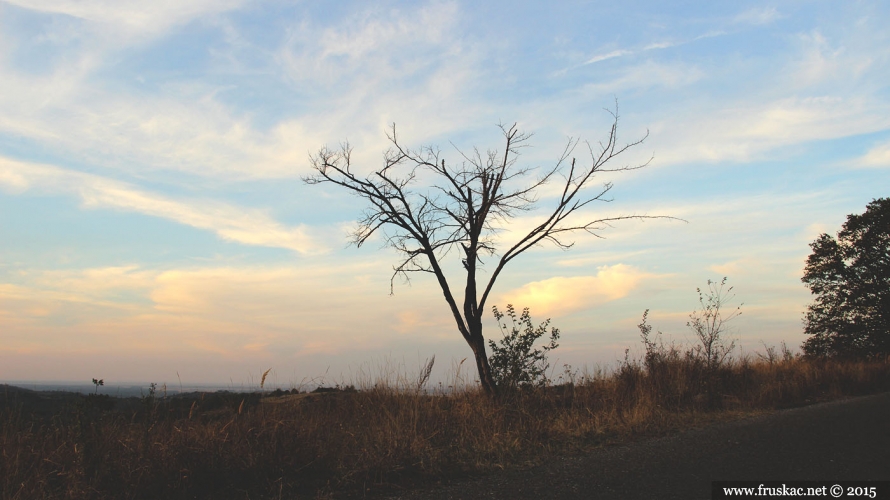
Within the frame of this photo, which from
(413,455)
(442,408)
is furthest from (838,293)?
(413,455)

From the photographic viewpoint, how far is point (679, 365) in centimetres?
1204

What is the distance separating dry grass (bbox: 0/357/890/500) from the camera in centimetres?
531

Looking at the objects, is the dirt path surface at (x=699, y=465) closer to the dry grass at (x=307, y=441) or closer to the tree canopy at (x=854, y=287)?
the dry grass at (x=307, y=441)

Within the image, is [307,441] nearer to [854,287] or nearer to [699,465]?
[699,465]

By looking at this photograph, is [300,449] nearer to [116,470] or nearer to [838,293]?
[116,470]

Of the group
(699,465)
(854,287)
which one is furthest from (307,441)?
(854,287)

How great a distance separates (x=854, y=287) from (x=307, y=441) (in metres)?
22.0

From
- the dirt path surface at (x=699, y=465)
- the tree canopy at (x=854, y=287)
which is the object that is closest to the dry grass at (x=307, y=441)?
the dirt path surface at (x=699, y=465)

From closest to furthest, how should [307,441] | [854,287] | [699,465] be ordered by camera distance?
[699,465] → [307,441] → [854,287]

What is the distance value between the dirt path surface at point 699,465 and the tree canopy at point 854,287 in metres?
15.2

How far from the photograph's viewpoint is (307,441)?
6.24 m

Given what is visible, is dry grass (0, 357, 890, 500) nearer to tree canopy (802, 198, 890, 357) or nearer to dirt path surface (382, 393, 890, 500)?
dirt path surface (382, 393, 890, 500)

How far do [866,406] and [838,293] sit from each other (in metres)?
14.3

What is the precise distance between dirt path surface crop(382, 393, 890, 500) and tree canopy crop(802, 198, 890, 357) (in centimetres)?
1520
